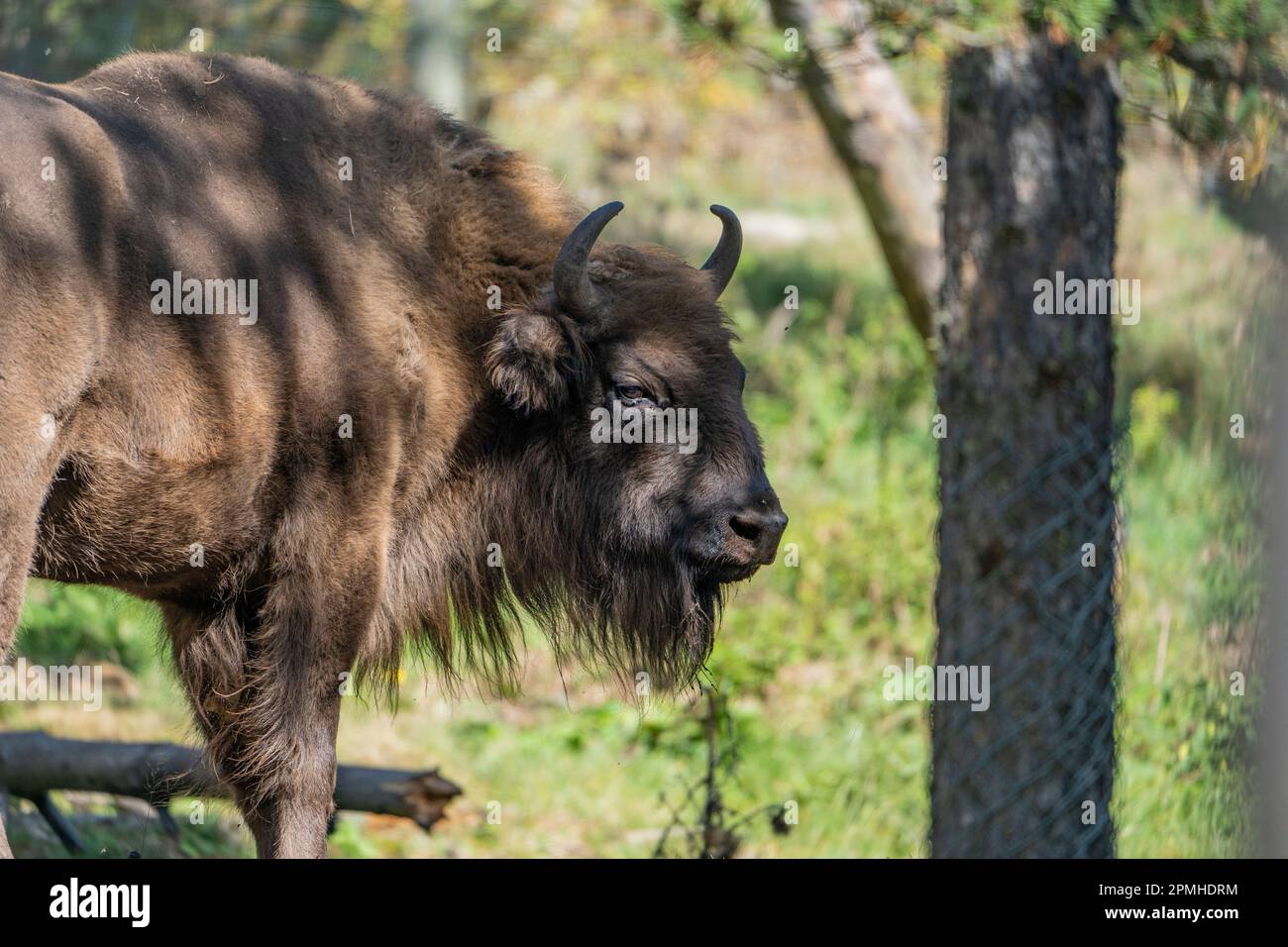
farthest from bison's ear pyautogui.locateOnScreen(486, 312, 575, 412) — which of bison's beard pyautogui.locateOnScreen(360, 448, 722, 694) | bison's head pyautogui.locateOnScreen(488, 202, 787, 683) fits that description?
bison's beard pyautogui.locateOnScreen(360, 448, 722, 694)

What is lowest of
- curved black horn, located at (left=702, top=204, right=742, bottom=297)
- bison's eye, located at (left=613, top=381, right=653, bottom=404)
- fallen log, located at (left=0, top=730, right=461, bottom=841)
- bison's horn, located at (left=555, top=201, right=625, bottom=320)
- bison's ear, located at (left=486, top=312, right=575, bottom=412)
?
fallen log, located at (left=0, top=730, right=461, bottom=841)

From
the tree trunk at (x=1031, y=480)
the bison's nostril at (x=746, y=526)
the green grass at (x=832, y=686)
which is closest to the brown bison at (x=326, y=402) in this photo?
the bison's nostril at (x=746, y=526)

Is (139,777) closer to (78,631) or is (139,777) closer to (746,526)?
(746,526)

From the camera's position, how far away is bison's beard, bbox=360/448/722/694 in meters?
4.84

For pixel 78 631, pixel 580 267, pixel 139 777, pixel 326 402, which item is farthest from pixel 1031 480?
pixel 78 631

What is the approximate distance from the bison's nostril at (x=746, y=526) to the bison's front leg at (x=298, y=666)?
44.4 inches

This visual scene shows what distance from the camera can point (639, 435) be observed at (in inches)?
187

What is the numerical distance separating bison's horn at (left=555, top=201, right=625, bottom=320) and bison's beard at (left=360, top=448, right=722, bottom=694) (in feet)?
2.02

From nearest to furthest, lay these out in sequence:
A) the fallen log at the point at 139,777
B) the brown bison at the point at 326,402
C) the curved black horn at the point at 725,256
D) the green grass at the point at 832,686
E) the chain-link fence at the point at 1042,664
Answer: the brown bison at the point at 326,402
the curved black horn at the point at 725,256
the fallen log at the point at 139,777
the chain-link fence at the point at 1042,664
the green grass at the point at 832,686

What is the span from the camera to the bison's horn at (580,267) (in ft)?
14.7

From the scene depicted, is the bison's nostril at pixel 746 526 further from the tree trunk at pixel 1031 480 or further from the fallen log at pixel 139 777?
the fallen log at pixel 139 777

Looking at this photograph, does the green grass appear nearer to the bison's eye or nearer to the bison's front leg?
the bison's front leg
